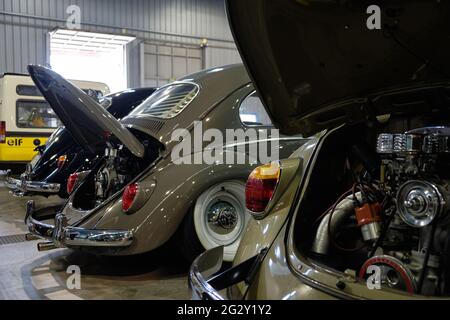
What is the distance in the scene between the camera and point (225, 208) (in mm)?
3773

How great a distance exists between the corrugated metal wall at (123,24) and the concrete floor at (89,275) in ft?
37.9

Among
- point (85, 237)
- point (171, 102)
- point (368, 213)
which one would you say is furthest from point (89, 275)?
point (368, 213)

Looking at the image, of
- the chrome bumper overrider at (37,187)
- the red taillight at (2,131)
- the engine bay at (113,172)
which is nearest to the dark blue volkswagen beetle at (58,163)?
the chrome bumper overrider at (37,187)

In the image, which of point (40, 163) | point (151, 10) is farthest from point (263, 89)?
point (151, 10)

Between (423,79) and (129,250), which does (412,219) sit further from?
(129,250)

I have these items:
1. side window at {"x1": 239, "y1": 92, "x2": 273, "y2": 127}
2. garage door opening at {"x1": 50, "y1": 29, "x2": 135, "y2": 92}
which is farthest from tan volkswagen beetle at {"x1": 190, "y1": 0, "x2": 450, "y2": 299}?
garage door opening at {"x1": 50, "y1": 29, "x2": 135, "y2": 92}

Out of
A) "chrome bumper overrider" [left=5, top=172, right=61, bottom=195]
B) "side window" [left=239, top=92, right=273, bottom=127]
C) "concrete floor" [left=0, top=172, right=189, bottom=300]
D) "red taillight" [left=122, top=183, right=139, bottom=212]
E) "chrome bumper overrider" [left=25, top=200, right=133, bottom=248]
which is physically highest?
"side window" [left=239, top=92, right=273, bottom=127]

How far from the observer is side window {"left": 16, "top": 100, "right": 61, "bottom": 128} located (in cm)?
1059

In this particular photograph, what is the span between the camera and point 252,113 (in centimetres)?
434

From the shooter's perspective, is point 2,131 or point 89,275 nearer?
point 89,275

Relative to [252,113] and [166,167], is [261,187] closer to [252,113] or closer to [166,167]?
[166,167]

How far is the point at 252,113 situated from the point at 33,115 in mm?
8148

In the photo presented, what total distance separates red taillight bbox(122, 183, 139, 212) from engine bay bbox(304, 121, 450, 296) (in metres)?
1.68

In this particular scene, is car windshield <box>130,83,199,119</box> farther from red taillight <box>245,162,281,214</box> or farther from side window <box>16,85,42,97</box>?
side window <box>16,85,42,97</box>
